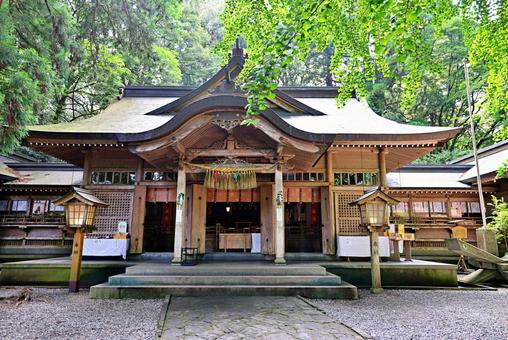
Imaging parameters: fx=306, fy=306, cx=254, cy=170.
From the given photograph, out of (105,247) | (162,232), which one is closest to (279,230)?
(105,247)

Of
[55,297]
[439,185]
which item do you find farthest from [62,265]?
[439,185]

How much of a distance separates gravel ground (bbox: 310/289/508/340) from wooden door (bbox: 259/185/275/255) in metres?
3.41

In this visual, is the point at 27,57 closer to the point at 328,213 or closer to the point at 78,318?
the point at 78,318

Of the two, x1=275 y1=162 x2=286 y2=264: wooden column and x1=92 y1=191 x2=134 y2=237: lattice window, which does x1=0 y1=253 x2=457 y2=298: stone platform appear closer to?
x1=275 y1=162 x2=286 y2=264: wooden column

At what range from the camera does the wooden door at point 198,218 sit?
1001 cm

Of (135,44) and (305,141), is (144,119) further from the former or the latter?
(305,141)

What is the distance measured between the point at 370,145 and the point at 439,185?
5722 mm

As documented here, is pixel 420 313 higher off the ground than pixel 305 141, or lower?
lower

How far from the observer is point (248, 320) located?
4848mm

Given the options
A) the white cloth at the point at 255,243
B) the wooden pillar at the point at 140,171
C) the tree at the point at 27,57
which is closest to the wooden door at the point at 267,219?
the white cloth at the point at 255,243

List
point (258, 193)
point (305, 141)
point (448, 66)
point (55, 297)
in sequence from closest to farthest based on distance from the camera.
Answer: point (55, 297) → point (305, 141) → point (258, 193) → point (448, 66)

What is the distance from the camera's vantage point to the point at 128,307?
5871 millimetres

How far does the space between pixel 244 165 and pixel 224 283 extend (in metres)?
3.15

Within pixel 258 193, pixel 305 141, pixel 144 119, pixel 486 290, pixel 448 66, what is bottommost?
pixel 486 290
